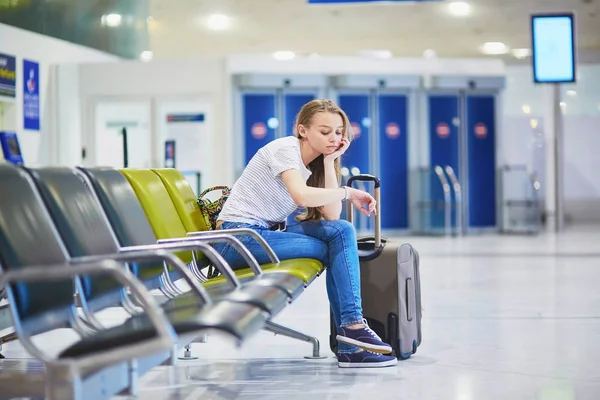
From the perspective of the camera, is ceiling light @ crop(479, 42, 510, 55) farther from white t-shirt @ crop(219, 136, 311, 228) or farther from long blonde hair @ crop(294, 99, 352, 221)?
white t-shirt @ crop(219, 136, 311, 228)


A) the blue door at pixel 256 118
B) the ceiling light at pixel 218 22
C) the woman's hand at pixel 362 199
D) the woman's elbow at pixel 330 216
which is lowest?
the woman's elbow at pixel 330 216

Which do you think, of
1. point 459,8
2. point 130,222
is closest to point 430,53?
point 459,8

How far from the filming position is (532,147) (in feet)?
60.6

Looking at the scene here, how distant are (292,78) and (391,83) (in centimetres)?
162

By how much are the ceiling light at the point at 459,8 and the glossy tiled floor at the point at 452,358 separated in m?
7.00

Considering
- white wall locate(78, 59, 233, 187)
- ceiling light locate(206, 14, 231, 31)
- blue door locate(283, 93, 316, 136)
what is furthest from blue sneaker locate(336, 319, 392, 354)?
ceiling light locate(206, 14, 231, 31)

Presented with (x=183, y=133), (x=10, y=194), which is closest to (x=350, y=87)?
(x=183, y=133)

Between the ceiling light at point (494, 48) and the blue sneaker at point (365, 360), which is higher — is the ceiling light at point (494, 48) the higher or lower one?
the higher one

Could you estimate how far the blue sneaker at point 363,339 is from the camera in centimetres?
372

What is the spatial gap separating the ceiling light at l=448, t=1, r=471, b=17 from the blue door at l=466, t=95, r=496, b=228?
5.18 feet

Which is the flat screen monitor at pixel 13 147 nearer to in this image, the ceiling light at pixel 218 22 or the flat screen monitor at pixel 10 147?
the flat screen monitor at pixel 10 147

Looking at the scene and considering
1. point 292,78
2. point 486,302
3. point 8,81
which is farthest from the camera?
point 292,78

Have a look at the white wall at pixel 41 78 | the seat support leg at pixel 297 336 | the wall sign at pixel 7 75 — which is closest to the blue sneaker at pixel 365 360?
the seat support leg at pixel 297 336

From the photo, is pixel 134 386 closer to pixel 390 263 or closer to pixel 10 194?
pixel 10 194
